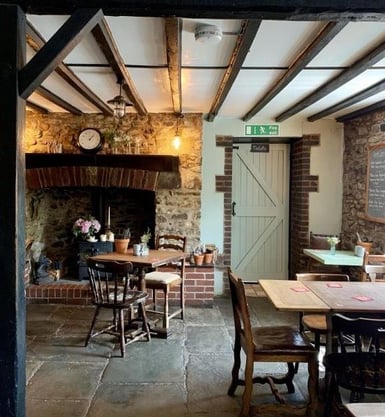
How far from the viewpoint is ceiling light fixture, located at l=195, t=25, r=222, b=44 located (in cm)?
261

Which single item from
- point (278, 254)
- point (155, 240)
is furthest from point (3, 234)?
point (278, 254)

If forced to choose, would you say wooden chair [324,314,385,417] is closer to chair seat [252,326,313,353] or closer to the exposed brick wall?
chair seat [252,326,313,353]

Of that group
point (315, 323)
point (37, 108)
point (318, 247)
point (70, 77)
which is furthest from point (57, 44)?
point (318, 247)

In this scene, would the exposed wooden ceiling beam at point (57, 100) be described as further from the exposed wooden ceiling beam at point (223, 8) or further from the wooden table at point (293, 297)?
the wooden table at point (293, 297)

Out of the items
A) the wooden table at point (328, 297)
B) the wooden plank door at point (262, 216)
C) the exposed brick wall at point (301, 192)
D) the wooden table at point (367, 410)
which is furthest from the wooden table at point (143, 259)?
the wooden table at point (367, 410)

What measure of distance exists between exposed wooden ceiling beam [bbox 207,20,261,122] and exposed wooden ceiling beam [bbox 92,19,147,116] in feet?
2.72

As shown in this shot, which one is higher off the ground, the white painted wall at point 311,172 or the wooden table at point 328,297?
the white painted wall at point 311,172

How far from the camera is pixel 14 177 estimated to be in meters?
2.07

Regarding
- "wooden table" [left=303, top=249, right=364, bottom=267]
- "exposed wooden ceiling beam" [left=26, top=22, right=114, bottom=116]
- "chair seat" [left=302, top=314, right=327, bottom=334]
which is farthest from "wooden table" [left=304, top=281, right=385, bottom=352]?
"exposed wooden ceiling beam" [left=26, top=22, right=114, bottom=116]

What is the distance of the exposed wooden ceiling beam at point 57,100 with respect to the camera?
166 inches

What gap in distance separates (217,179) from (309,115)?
4.76 feet

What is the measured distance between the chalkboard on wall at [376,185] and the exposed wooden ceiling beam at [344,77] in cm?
99

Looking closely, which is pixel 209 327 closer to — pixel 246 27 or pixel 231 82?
pixel 231 82

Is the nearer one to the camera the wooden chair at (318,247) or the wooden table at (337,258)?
the wooden table at (337,258)
